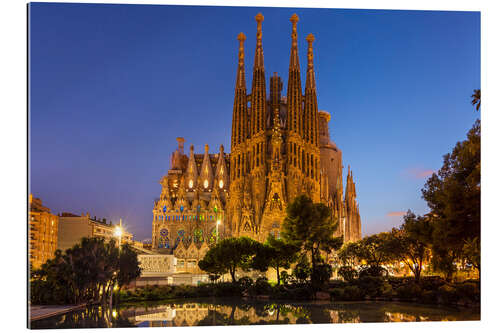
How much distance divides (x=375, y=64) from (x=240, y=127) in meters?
40.7

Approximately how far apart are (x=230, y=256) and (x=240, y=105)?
3537 cm

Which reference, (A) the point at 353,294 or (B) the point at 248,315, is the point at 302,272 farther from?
(B) the point at 248,315

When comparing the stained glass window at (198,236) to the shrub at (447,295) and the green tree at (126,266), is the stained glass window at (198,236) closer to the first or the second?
the green tree at (126,266)

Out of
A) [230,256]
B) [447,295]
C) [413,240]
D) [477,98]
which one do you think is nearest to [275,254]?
[230,256]

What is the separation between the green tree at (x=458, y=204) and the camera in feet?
55.7

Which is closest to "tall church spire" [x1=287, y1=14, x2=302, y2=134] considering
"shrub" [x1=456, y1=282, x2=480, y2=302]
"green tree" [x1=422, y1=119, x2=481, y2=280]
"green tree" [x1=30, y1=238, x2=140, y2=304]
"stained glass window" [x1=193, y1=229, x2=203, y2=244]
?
"stained glass window" [x1=193, y1=229, x2=203, y2=244]

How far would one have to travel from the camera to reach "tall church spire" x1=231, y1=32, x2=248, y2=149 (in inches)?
2399

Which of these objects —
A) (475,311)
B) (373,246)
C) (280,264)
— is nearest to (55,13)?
(475,311)

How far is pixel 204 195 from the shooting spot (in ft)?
222

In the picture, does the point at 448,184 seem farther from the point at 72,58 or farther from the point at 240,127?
the point at 240,127

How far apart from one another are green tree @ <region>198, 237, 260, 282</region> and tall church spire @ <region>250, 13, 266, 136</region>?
29.9 metres

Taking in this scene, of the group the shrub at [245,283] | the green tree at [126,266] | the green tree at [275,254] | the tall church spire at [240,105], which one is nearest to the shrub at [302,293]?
the shrub at [245,283]

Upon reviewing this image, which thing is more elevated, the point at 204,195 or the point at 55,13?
the point at 55,13
